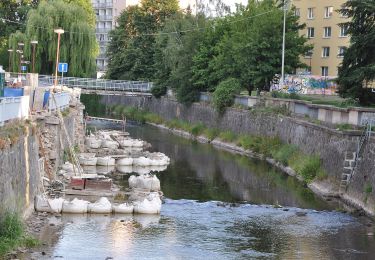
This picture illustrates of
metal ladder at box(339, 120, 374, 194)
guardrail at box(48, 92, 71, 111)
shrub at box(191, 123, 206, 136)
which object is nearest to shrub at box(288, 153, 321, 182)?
metal ladder at box(339, 120, 374, 194)

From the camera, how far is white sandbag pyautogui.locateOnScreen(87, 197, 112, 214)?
27578 mm

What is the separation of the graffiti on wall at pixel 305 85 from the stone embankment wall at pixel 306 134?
168 inches

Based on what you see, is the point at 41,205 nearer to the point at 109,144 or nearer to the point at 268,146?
the point at 109,144

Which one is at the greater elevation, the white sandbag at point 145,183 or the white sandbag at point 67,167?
the white sandbag at point 67,167

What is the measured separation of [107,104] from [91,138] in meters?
56.4

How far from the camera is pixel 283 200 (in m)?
33.8

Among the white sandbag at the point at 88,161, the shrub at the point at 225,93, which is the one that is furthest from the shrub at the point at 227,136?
the white sandbag at the point at 88,161

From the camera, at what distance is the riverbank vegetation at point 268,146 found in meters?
39.2

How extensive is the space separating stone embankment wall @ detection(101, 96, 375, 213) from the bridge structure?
6.13m

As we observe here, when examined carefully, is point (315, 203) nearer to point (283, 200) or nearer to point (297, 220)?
point (283, 200)

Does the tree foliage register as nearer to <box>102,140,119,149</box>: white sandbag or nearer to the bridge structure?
the bridge structure

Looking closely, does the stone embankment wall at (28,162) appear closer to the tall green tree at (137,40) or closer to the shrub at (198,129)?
the shrub at (198,129)

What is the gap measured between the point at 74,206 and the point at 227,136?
3378cm

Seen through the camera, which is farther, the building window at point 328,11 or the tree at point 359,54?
the building window at point 328,11
